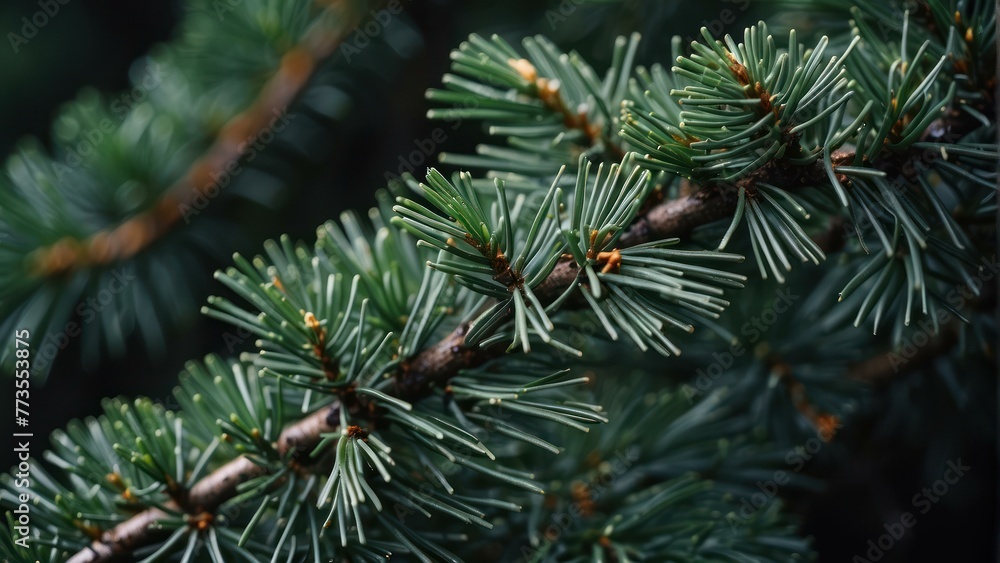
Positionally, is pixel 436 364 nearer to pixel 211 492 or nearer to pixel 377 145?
pixel 211 492

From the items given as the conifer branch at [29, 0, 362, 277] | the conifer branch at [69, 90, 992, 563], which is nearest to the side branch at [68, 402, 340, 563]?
the conifer branch at [69, 90, 992, 563]

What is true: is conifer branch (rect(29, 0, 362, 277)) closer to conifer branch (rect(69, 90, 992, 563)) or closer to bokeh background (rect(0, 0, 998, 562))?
bokeh background (rect(0, 0, 998, 562))

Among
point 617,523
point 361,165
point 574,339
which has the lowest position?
point 617,523

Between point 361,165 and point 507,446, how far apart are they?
46 cm

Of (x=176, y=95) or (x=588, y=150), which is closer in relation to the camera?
(x=588, y=150)

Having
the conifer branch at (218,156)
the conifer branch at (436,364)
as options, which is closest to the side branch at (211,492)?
the conifer branch at (436,364)

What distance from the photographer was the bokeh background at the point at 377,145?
0.56 m

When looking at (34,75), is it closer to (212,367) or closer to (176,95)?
(176,95)

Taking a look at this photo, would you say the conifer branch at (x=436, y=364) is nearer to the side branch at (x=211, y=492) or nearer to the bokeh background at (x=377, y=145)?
the side branch at (x=211, y=492)

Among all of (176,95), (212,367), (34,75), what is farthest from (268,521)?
(34,75)

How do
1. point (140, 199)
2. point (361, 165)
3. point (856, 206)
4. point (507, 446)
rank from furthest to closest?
1. point (361, 165)
2. point (140, 199)
3. point (507, 446)
4. point (856, 206)

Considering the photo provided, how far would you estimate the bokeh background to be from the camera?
0.56m

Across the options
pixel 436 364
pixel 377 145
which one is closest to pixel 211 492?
pixel 436 364

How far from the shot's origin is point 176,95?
65cm
